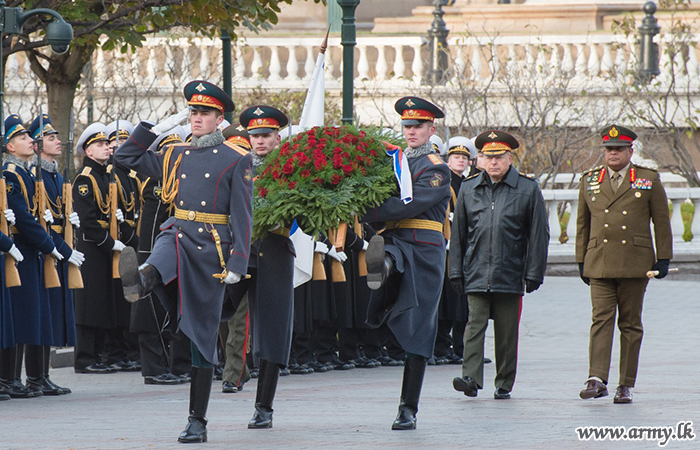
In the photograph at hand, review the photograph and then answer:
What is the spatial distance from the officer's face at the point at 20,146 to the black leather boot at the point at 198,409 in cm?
337

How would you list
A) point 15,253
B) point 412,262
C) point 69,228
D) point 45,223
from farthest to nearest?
point 69,228 → point 45,223 → point 15,253 → point 412,262

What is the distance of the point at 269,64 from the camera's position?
2625 centimetres

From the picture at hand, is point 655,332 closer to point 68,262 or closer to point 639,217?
point 639,217

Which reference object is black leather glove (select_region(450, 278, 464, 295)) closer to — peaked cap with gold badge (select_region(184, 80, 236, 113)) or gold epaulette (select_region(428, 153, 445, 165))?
gold epaulette (select_region(428, 153, 445, 165))

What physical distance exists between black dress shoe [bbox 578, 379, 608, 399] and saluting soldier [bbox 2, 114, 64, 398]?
4.13 metres

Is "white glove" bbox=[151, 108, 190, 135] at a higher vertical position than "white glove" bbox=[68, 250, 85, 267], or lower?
higher

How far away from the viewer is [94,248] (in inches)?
504

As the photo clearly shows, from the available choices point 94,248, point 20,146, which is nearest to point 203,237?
point 20,146

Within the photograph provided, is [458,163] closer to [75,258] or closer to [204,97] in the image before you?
[75,258]

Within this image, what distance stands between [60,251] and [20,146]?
0.89 meters

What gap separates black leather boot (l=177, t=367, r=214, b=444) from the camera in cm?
846

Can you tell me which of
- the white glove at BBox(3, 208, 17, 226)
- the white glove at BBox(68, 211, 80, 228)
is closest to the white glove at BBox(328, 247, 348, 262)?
the white glove at BBox(68, 211, 80, 228)

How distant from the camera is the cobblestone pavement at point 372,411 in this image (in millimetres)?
8594

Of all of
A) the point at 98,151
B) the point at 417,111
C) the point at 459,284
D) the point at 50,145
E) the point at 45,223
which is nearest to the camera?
the point at 417,111
